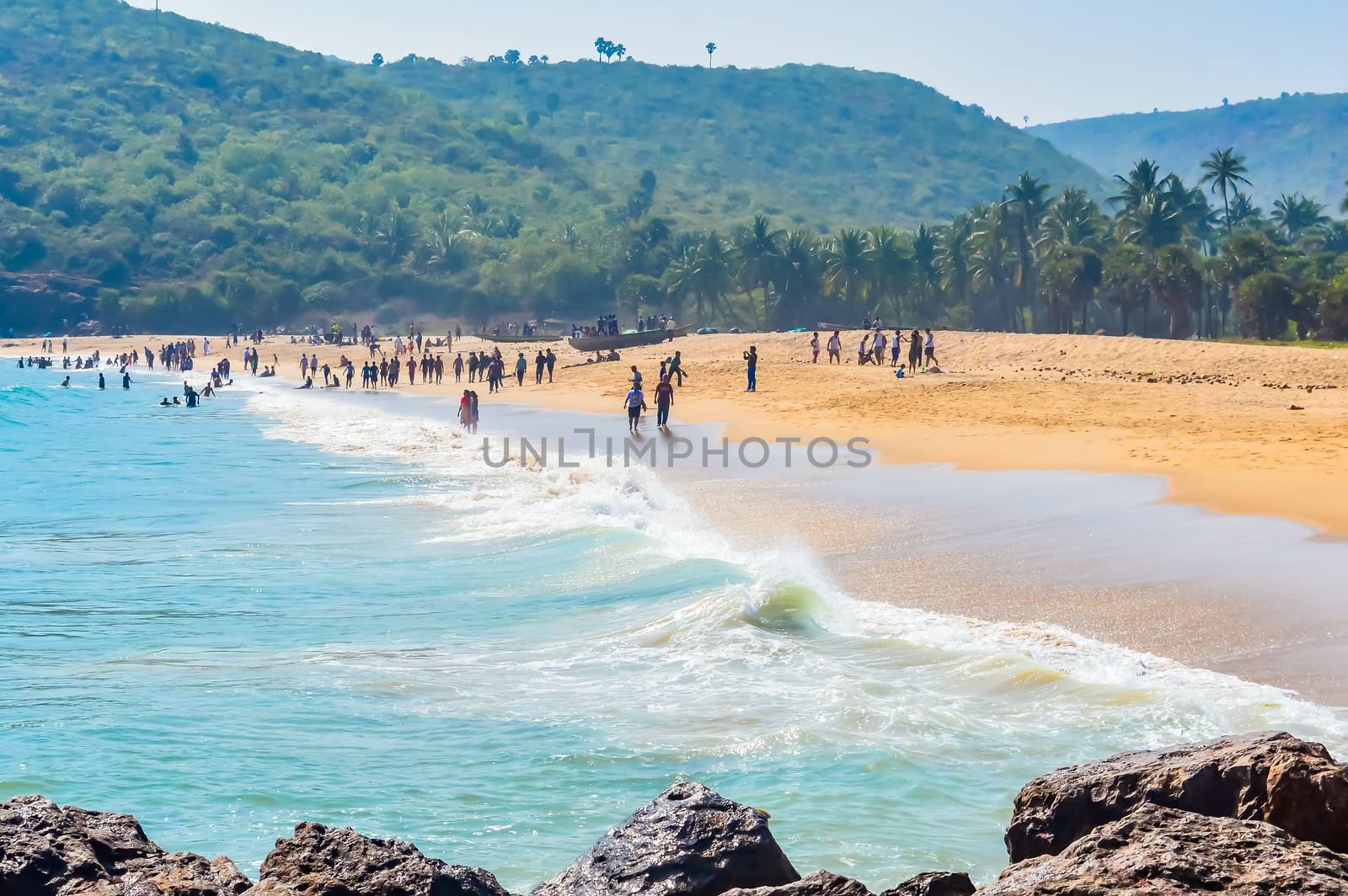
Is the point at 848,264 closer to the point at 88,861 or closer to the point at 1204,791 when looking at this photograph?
the point at 1204,791

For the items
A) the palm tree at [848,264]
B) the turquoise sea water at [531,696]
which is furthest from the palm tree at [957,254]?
the turquoise sea water at [531,696]

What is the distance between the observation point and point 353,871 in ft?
15.1

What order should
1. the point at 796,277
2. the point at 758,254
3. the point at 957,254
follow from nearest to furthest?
the point at 957,254 → the point at 758,254 → the point at 796,277

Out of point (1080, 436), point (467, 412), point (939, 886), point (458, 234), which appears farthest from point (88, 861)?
point (458, 234)

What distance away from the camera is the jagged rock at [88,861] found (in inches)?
188

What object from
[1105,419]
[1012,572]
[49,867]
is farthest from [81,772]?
[1105,419]

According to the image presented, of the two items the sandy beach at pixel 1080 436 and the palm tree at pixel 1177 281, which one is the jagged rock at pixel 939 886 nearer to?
the sandy beach at pixel 1080 436

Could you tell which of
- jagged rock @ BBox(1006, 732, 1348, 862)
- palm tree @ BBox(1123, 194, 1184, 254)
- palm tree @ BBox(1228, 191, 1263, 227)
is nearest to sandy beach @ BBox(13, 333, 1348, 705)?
jagged rock @ BBox(1006, 732, 1348, 862)

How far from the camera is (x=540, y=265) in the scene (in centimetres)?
11969

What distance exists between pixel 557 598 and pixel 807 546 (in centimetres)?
287

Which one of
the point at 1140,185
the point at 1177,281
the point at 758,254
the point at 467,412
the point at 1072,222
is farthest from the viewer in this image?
the point at 758,254

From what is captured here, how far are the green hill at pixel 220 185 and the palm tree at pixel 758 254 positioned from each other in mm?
38248

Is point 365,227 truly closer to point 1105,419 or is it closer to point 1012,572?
point 1105,419

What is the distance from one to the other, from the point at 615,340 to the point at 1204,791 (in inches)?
2256
